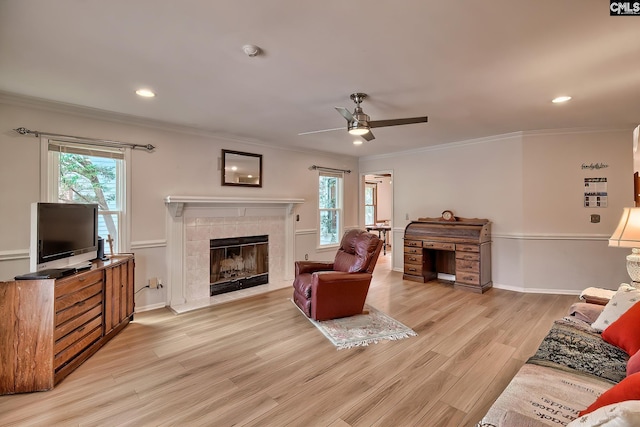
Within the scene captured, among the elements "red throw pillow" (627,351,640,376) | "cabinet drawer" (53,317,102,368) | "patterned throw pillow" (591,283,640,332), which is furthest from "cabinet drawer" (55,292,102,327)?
"patterned throw pillow" (591,283,640,332)

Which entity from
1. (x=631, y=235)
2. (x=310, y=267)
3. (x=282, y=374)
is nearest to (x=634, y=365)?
(x=631, y=235)

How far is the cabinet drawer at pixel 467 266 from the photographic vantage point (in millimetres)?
4611

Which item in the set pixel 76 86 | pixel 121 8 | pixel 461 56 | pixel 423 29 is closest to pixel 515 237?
pixel 461 56

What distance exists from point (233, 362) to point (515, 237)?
4524 millimetres

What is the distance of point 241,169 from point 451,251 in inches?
152

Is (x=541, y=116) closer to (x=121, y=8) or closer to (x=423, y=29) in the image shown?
(x=423, y=29)

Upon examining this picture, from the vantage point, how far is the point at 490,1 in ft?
5.35

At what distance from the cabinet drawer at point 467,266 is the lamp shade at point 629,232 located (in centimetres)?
214

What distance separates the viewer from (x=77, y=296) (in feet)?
8.28

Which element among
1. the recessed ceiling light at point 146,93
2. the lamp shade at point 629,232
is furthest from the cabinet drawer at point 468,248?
Answer: the recessed ceiling light at point 146,93

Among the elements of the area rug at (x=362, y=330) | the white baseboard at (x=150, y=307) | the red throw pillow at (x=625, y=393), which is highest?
the red throw pillow at (x=625, y=393)

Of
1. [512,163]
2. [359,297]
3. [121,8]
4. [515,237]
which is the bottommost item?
[359,297]

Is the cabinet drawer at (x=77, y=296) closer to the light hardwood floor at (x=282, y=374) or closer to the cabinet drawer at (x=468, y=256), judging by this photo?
the light hardwood floor at (x=282, y=374)

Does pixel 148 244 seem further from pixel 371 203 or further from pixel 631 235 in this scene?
pixel 371 203
